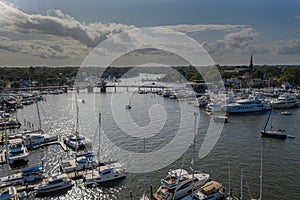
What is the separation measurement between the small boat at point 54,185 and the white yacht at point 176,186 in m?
5.06

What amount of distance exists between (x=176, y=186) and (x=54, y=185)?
21.4 feet

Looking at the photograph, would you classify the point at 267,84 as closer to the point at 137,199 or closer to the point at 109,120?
the point at 109,120

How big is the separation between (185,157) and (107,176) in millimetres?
5861

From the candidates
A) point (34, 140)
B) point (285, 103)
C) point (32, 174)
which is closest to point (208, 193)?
point (32, 174)

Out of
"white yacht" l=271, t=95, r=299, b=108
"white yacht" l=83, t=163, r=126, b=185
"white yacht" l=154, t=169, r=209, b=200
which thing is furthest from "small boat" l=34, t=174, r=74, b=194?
"white yacht" l=271, t=95, r=299, b=108

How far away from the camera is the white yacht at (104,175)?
14352 mm

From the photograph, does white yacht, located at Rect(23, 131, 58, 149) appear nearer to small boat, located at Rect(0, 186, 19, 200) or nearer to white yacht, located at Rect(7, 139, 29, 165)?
white yacht, located at Rect(7, 139, 29, 165)

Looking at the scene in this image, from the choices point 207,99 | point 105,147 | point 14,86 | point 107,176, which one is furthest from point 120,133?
point 14,86

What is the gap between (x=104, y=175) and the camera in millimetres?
14609

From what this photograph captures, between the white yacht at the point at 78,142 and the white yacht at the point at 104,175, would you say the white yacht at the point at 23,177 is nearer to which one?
the white yacht at the point at 104,175

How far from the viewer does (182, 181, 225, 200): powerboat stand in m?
12.0

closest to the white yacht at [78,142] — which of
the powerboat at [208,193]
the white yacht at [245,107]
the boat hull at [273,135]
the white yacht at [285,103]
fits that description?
the powerboat at [208,193]

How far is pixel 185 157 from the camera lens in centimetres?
1788

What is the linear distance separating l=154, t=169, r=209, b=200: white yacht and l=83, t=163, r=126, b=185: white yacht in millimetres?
3035
